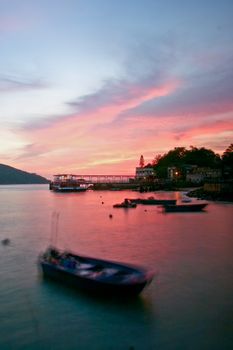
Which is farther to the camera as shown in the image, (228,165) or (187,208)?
(228,165)

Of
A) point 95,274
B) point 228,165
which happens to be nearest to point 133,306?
Result: point 95,274

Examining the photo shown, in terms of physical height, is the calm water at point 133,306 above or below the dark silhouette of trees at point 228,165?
below

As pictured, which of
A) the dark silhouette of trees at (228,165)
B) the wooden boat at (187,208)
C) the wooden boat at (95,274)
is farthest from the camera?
the dark silhouette of trees at (228,165)

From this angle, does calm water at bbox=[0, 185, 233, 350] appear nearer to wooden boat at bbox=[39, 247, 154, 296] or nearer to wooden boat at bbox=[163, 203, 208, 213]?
wooden boat at bbox=[39, 247, 154, 296]

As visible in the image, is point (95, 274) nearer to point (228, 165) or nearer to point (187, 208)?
point (187, 208)

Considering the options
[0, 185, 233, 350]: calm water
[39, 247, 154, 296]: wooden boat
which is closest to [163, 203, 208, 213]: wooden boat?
[0, 185, 233, 350]: calm water

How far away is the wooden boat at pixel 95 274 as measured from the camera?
18094 millimetres

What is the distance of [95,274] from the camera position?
763 inches

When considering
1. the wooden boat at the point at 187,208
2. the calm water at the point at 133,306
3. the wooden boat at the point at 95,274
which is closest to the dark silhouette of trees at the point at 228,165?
the wooden boat at the point at 187,208

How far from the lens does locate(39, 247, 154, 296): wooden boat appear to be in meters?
18.1

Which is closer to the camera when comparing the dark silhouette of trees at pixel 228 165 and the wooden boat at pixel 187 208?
the wooden boat at pixel 187 208

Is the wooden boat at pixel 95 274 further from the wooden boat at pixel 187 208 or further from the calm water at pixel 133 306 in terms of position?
the wooden boat at pixel 187 208

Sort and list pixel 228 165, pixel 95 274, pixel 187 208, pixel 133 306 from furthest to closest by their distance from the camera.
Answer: pixel 228 165 → pixel 187 208 → pixel 95 274 → pixel 133 306

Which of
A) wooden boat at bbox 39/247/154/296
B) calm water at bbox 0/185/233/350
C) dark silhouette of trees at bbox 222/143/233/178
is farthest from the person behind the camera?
dark silhouette of trees at bbox 222/143/233/178
